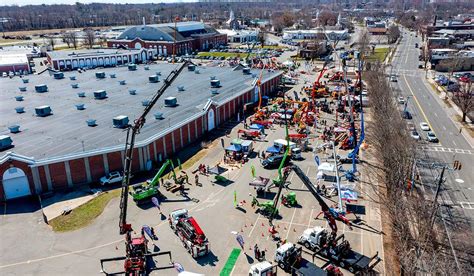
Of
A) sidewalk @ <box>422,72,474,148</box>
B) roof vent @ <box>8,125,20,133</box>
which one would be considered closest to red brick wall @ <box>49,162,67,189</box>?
roof vent @ <box>8,125,20,133</box>

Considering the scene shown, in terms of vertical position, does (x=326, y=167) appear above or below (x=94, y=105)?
below

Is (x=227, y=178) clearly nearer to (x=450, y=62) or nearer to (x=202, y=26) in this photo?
(x=450, y=62)

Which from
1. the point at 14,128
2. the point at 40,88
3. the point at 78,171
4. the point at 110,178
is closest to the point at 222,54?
the point at 40,88

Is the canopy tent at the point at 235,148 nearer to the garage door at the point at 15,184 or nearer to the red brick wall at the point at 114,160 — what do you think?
the red brick wall at the point at 114,160

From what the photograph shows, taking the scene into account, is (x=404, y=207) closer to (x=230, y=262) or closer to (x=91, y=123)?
(x=230, y=262)

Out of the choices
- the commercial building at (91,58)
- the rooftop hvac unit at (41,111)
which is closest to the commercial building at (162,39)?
the commercial building at (91,58)

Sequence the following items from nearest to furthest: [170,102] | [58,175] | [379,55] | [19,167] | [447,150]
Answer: [19,167] < [58,175] < [447,150] < [170,102] < [379,55]
